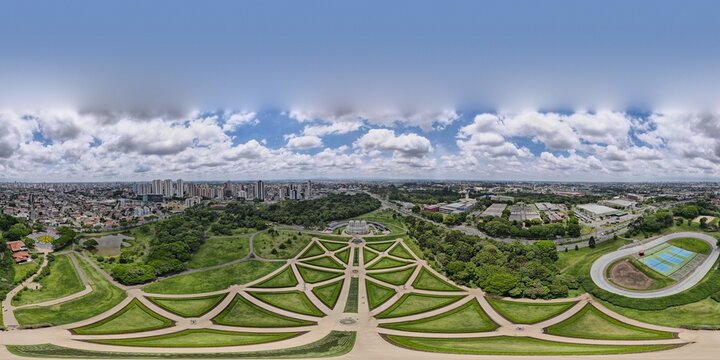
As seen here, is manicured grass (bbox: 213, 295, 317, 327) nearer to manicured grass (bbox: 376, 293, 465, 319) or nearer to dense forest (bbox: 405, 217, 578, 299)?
manicured grass (bbox: 376, 293, 465, 319)

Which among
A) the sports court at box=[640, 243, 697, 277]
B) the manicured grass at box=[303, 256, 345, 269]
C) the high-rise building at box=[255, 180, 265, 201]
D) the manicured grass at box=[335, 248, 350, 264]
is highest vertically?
the high-rise building at box=[255, 180, 265, 201]

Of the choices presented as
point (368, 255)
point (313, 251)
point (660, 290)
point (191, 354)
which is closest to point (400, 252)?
point (368, 255)

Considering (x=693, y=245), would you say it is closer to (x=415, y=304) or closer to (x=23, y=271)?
(x=415, y=304)

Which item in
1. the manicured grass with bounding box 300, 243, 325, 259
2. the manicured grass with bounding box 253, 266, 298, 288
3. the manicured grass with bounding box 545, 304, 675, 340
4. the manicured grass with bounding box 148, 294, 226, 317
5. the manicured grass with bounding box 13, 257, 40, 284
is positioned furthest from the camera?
the manicured grass with bounding box 300, 243, 325, 259

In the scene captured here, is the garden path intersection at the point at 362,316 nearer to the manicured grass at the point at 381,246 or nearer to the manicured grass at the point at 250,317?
the manicured grass at the point at 250,317

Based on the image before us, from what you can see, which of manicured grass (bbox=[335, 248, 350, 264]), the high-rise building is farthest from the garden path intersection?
the high-rise building

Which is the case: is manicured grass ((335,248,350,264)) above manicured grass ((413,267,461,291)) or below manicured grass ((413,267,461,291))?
above

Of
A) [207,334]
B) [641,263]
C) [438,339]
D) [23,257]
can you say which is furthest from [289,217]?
[641,263]
